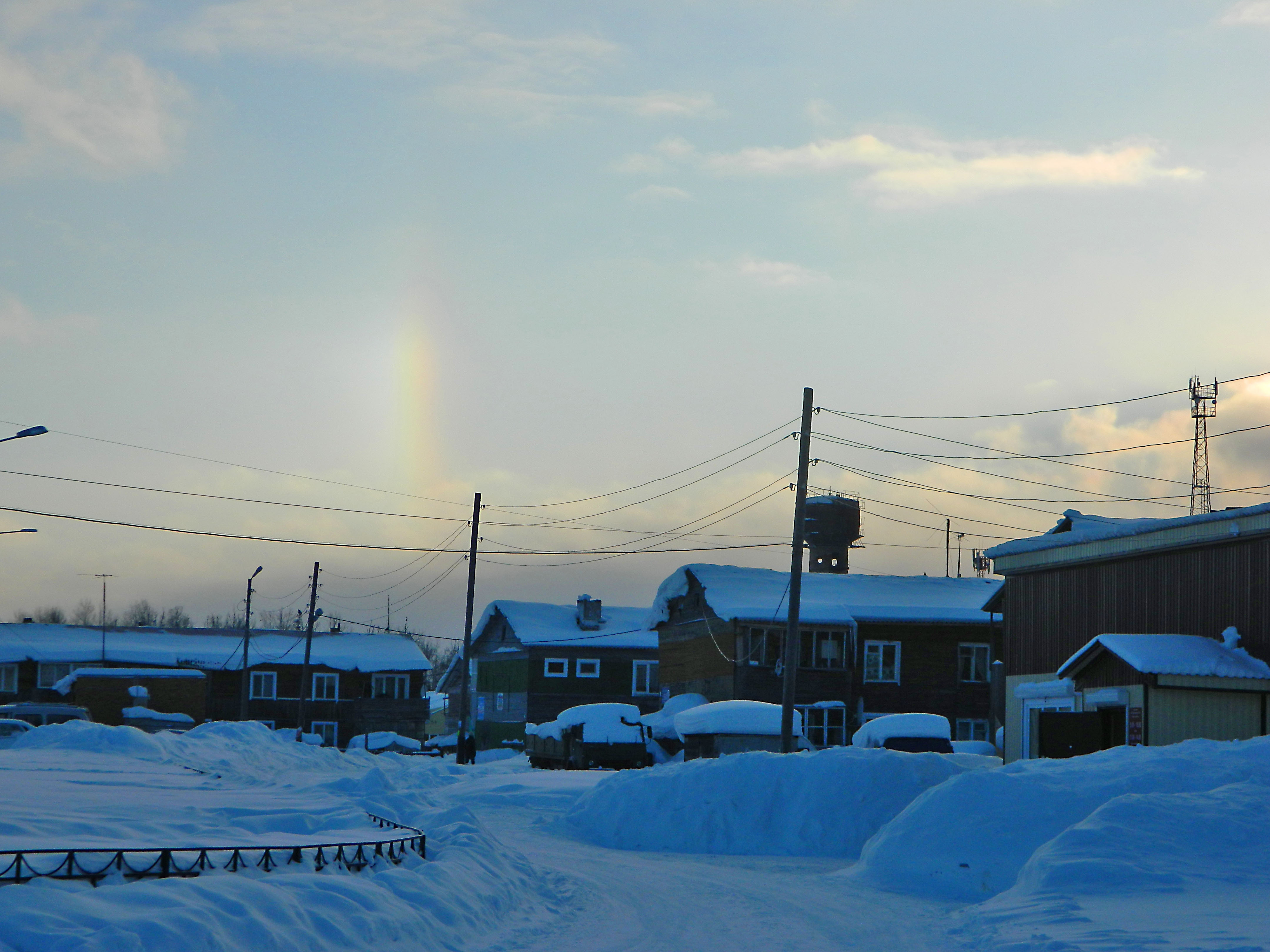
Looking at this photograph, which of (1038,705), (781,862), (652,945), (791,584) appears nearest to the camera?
(652,945)

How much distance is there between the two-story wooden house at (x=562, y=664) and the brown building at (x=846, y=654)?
39.2 feet

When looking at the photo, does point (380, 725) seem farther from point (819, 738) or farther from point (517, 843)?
point (517, 843)

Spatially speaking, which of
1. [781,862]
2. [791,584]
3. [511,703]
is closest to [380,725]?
[511,703]

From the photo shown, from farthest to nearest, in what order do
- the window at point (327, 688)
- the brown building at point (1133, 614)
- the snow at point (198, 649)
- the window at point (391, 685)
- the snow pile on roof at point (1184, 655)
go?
the window at point (391, 685)
the window at point (327, 688)
the snow at point (198, 649)
the brown building at point (1133, 614)
the snow pile on roof at point (1184, 655)

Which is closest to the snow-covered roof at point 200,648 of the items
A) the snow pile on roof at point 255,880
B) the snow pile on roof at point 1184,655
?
the snow pile on roof at point 255,880

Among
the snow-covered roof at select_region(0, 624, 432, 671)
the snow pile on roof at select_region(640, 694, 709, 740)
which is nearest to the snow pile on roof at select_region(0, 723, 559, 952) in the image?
the snow pile on roof at select_region(640, 694, 709, 740)

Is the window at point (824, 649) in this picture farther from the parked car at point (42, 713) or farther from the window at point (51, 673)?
the window at point (51, 673)

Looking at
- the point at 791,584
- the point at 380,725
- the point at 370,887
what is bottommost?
the point at 380,725

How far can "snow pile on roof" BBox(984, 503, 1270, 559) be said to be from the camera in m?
26.6

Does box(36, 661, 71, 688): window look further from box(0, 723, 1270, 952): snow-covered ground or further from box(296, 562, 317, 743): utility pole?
box(0, 723, 1270, 952): snow-covered ground

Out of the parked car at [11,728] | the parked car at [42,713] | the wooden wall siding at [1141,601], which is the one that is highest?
the wooden wall siding at [1141,601]

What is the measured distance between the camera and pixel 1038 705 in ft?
97.4

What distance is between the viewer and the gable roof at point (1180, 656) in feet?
82.0

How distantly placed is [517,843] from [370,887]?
1008cm
